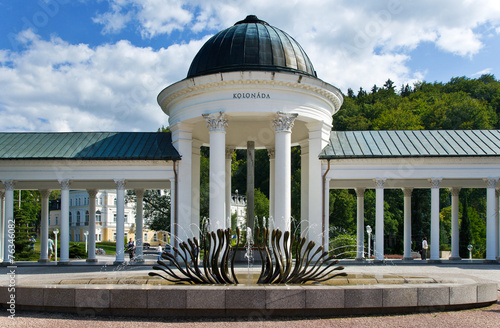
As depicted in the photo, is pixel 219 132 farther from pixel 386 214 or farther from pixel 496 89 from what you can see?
pixel 496 89

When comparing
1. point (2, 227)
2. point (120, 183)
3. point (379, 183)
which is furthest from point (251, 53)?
point (2, 227)

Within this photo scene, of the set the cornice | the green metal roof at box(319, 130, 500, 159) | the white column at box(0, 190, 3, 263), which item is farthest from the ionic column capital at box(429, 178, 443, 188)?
the white column at box(0, 190, 3, 263)

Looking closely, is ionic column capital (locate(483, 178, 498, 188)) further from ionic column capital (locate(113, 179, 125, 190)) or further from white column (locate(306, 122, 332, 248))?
ionic column capital (locate(113, 179, 125, 190))

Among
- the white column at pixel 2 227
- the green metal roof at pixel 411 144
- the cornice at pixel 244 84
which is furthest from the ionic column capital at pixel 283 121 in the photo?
→ the white column at pixel 2 227

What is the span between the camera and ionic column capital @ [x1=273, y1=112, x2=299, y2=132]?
1155 inches

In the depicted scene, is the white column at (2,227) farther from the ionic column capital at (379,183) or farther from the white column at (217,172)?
the ionic column capital at (379,183)

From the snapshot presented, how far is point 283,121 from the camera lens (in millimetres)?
29328

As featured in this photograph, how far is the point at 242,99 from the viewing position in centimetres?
2912

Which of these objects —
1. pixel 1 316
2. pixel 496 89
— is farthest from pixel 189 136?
pixel 496 89

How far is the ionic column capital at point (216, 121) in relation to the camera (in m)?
29.5

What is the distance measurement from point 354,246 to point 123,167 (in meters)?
19.3

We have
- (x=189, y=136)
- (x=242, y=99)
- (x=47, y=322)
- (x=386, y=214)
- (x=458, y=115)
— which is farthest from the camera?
(x=458, y=115)

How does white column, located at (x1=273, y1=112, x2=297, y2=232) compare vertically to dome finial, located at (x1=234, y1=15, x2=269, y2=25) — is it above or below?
below

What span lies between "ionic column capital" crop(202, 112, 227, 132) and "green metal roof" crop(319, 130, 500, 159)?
21.6 ft
